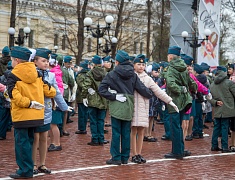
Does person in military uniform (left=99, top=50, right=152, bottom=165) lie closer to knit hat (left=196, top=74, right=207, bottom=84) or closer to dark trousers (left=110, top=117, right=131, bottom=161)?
dark trousers (left=110, top=117, right=131, bottom=161)

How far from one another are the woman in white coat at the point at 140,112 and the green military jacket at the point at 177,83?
429 millimetres

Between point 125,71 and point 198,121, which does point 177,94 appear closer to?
point 125,71

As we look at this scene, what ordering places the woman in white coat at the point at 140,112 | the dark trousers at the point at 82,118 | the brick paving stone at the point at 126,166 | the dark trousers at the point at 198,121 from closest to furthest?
the brick paving stone at the point at 126,166, the woman in white coat at the point at 140,112, the dark trousers at the point at 82,118, the dark trousers at the point at 198,121

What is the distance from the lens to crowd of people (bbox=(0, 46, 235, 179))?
27.7ft

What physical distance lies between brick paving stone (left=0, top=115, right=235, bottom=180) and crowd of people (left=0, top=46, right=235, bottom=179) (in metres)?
0.31

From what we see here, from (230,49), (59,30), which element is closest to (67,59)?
(59,30)

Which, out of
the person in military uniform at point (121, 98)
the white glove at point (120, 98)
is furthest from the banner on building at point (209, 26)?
the white glove at point (120, 98)

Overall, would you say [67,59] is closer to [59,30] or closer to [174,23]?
[174,23]

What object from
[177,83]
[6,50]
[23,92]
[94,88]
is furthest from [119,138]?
[6,50]

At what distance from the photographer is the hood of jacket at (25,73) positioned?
838 cm

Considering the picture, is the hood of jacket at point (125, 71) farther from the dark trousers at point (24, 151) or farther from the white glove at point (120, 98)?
the dark trousers at point (24, 151)

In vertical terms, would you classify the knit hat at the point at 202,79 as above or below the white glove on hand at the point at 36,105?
above

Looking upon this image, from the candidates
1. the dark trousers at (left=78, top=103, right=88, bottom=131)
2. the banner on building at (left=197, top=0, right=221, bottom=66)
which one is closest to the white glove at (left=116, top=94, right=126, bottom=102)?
the dark trousers at (left=78, top=103, right=88, bottom=131)

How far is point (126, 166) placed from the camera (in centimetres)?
984
